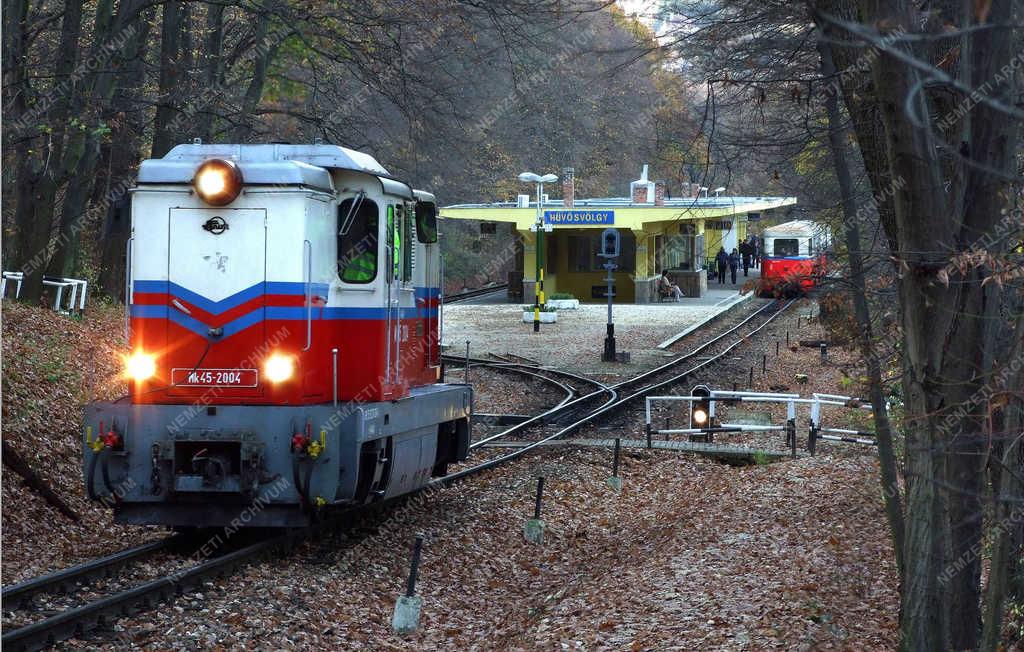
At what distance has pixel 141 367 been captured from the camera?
9648 millimetres

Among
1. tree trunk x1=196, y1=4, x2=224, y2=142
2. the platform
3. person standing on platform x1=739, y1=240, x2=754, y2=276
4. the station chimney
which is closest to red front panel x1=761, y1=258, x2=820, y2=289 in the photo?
tree trunk x1=196, y1=4, x2=224, y2=142

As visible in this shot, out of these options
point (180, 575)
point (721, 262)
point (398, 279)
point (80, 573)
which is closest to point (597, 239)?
point (721, 262)

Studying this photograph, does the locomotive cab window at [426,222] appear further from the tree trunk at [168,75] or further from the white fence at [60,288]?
the white fence at [60,288]

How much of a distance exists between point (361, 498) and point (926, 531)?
577 cm

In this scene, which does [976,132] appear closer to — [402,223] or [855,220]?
[855,220]

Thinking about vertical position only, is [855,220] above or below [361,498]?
above

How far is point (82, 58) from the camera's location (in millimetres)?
18344

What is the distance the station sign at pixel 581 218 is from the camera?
149ft

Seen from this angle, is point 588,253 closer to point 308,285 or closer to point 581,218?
point 581,218

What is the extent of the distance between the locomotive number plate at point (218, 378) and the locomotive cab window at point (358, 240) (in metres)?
1.25

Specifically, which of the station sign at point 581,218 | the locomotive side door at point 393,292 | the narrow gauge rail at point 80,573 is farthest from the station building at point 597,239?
the narrow gauge rail at point 80,573

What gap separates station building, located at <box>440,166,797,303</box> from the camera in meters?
45.1

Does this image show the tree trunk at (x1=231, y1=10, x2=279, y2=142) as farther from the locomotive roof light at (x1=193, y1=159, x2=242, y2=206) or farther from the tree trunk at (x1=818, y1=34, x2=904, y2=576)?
the tree trunk at (x1=818, y1=34, x2=904, y2=576)

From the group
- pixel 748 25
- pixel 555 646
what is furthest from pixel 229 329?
pixel 748 25
